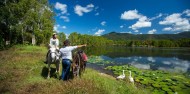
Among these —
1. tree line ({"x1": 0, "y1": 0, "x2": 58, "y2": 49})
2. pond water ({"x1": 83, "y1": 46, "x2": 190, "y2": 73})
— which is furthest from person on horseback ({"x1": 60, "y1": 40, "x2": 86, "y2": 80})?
tree line ({"x1": 0, "y1": 0, "x2": 58, "y2": 49})

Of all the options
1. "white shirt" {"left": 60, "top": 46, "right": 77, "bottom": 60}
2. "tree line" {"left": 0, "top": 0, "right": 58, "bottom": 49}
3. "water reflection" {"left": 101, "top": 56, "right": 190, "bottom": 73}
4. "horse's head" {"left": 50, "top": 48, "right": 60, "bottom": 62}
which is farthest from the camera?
"tree line" {"left": 0, "top": 0, "right": 58, "bottom": 49}

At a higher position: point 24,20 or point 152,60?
point 24,20

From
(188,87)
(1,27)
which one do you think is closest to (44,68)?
(188,87)

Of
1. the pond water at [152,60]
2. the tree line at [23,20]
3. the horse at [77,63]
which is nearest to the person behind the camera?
the horse at [77,63]

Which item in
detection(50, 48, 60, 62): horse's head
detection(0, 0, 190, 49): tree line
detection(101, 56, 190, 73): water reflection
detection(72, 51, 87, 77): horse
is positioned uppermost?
detection(0, 0, 190, 49): tree line

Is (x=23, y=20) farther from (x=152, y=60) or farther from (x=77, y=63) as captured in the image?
(x=77, y=63)

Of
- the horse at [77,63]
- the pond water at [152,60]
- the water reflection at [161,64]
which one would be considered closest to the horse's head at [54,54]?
the horse at [77,63]

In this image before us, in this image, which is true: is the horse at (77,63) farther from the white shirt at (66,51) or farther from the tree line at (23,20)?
the tree line at (23,20)

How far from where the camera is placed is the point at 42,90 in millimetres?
9305

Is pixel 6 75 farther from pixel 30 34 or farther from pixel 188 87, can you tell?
pixel 30 34

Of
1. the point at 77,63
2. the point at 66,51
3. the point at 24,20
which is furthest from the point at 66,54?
the point at 24,20

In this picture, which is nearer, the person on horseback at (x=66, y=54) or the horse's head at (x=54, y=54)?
the person on horseback at (x=66, y=54)

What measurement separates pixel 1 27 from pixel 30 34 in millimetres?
7257

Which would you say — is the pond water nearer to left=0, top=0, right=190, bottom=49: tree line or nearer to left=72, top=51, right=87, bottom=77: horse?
left=0, top=0, right=190, bottom=49: tree line
